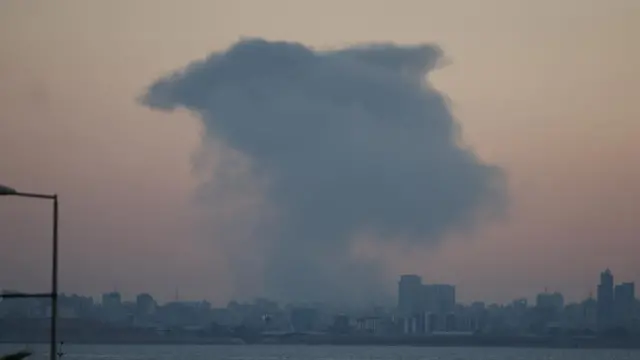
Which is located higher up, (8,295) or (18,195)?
A: (18,195)

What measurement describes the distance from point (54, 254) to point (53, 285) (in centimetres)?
96

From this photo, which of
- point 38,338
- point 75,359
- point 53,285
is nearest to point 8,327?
point 38,338

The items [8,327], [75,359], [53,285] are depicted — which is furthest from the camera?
[75,359]

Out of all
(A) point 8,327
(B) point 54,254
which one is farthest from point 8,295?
(A) point 8,327

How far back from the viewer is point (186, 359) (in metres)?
194

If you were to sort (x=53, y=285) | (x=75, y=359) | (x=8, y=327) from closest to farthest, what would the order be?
(x=53, y=285)
(x=8, y=327)
(x=75, y=359)

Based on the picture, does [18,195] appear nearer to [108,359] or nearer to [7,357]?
[7,357]

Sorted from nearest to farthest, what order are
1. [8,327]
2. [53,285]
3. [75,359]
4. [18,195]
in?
[18,195], [53,285], [8,327], [75,359]

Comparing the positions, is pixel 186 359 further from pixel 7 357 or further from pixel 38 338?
pixel 7 357

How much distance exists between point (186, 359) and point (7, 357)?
16062 cm

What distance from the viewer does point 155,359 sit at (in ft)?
636

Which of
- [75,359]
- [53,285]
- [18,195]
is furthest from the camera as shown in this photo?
[75,359]

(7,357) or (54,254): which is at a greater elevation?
(54,254)

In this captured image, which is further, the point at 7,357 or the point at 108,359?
the point at 108,359
